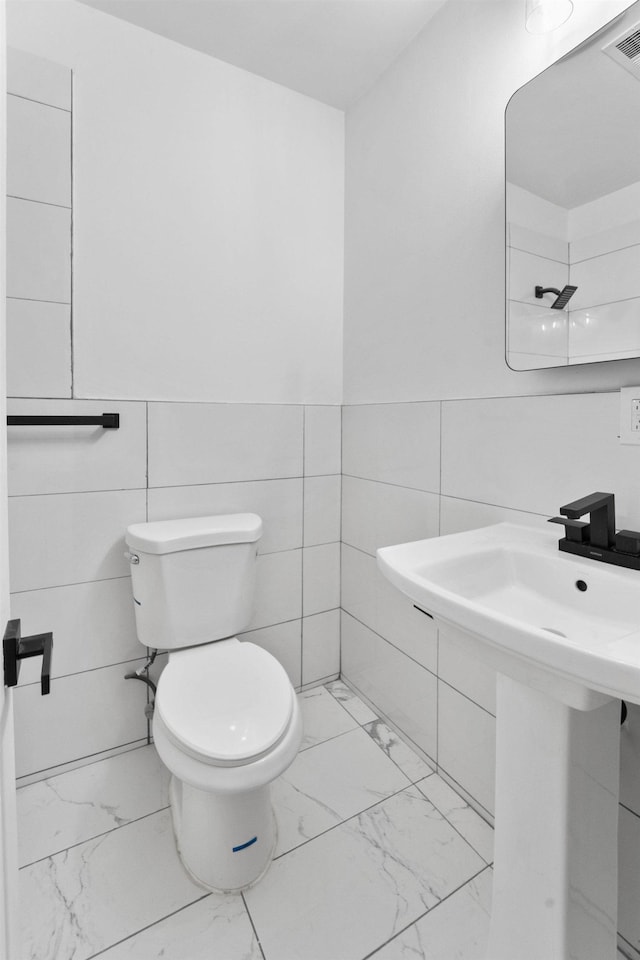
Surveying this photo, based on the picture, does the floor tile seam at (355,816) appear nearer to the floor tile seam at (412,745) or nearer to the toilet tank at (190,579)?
the floor tile seam at (412,745)

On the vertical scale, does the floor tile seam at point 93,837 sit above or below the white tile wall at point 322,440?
below

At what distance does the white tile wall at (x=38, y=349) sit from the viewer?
1.36 meters

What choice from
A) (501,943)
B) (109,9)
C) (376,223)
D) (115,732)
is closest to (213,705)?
(115,732)

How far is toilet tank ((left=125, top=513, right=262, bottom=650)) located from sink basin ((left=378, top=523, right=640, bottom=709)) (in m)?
0.65

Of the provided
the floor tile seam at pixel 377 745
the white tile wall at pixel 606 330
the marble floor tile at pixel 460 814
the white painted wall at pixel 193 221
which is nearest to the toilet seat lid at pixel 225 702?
the floor tile seam at pixel 377 745

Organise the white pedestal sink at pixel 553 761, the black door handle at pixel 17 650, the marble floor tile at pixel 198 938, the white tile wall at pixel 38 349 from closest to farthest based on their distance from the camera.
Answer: the black door handle at pixel 17 650
the white pedestal sink at pixel 553 761
the marble floor tile at pixel 198 938
the white tile wall at pixel 38 349

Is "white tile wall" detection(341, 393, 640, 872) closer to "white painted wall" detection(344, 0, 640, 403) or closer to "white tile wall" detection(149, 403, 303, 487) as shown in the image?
"white painted wall" detection(344, 0, 640, 403)

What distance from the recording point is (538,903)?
2.73 ft

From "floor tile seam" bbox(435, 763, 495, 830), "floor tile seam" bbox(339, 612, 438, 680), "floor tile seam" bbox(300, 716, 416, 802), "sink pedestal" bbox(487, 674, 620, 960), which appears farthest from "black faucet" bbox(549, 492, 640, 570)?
"floor tile seam" bbox(300, 716, 416, 802)

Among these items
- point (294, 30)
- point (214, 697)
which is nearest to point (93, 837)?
point (214, 697)

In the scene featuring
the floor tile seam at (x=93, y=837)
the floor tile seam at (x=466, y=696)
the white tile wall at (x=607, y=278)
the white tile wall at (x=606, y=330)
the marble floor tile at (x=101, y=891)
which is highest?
the white tile wall at (x=607, y=278)

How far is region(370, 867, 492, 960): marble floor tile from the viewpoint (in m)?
1.01

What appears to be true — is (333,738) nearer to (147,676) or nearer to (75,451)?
(147,676)

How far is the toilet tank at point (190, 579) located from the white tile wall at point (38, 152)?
1007mm
